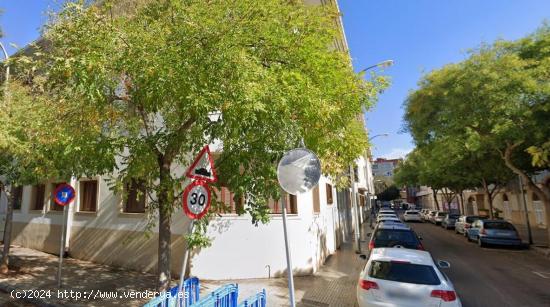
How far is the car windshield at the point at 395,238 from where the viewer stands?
11039 mm

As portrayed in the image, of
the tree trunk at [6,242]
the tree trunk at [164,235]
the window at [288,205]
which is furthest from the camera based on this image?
the window at [288,205]

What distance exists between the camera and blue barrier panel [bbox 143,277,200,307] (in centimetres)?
482

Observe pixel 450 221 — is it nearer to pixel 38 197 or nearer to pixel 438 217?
pixel 438 217

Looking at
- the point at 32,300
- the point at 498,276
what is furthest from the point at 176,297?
the point at 498,276

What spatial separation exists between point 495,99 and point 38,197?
2090 centimetres

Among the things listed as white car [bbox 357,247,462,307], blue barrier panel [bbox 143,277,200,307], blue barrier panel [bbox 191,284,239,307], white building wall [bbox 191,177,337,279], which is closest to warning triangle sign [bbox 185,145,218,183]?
blue barrier panel [bbox 191,284,239,307]

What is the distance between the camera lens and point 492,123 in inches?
555

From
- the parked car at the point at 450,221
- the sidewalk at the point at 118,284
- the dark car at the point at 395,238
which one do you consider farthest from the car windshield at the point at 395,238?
the parked car at the point at 450,221

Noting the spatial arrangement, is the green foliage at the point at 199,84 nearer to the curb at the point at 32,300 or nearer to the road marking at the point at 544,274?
the curb at the point at 32,300

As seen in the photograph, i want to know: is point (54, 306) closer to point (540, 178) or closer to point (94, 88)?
point (94, 88)

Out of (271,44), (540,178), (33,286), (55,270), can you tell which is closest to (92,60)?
(271,44)

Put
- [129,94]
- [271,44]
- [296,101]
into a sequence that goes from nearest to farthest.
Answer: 1. [296,101]
2. [271,44]
3. [129,94]

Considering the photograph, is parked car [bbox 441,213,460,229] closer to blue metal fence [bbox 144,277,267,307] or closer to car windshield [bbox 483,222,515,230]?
car windshield [bbox 483,222,515,230]

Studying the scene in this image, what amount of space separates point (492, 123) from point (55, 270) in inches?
679
